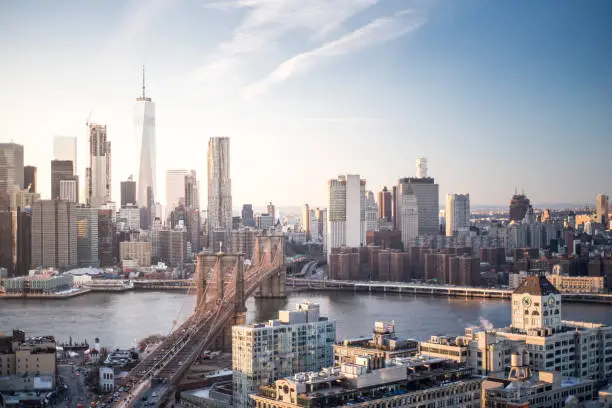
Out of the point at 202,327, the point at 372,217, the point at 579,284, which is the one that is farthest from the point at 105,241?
the point at 202,327

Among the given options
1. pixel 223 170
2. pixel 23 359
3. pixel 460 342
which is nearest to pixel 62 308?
pixel 23 359

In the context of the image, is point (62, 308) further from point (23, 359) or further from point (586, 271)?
point (586, 271)

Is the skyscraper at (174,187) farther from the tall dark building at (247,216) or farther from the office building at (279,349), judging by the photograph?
the office building at (279,349)

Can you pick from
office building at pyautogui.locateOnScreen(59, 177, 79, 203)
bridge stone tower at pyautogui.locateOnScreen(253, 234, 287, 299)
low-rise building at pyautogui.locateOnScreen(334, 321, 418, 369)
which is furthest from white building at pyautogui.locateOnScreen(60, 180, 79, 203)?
low-rise building at pyautogui.locateOnScreen(334, 321, 418, 369)

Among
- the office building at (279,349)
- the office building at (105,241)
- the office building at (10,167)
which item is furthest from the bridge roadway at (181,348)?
the office building at (105,241)

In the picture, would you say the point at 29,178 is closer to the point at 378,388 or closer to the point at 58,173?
the point at 58,173
